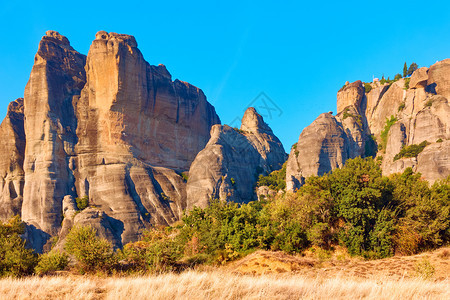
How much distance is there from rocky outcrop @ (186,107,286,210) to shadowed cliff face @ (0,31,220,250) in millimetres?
5705

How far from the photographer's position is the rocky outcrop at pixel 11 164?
6219cm

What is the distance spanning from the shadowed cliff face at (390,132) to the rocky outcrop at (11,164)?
43690mm

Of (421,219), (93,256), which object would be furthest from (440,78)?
(93,256)

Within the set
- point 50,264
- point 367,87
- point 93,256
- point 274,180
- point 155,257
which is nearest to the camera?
point 93,256

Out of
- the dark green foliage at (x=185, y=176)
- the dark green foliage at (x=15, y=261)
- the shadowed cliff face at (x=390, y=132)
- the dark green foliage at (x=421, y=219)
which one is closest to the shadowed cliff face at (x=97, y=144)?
the dark green foliage at (x=185, y=176)

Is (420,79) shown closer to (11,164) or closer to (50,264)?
(50,264)

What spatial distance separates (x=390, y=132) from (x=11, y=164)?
6249 cm

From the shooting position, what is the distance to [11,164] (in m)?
66.8

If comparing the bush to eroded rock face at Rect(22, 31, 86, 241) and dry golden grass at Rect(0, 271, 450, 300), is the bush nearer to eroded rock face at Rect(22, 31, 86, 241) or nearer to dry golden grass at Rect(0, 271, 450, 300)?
dry golden grass at Rect(0, 271, 450, 300)

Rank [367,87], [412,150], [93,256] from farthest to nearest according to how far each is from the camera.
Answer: [367,87], [412,150], [93,256]

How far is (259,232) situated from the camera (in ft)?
82.2

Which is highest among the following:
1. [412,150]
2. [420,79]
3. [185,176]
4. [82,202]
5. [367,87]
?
[367,87]

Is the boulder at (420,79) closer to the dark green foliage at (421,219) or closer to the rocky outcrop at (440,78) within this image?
the rocky outcrop at (440,78)

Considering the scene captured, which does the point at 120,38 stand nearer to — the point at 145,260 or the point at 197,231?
the point at 197,231
